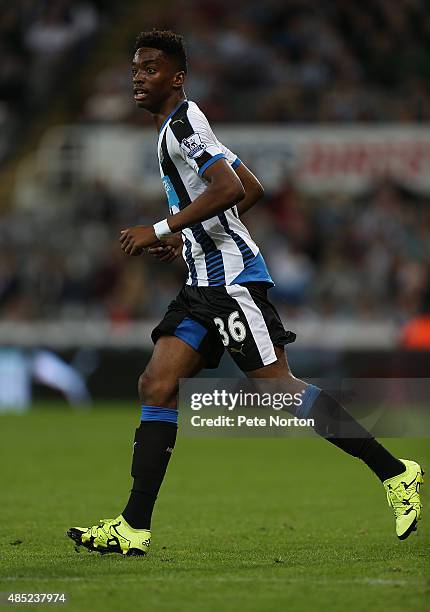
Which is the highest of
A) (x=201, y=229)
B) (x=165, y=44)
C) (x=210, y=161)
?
(x=165, y=44)

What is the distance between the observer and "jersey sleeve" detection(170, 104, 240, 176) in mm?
5684

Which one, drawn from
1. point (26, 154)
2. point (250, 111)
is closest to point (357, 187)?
point (250, 111)

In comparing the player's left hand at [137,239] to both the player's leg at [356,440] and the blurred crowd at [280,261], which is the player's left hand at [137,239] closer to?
the player's leg at [356,440]

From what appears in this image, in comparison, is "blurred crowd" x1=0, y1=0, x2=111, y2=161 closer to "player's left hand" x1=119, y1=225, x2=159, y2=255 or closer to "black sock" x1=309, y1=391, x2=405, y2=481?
"player's left hand" x1=119, y1=225, x2=159, y2=255

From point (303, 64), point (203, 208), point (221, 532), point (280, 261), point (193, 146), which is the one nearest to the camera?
point (203, 208)

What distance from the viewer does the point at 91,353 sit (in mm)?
16328

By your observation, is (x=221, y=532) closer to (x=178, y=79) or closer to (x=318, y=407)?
(x=318, y=407)

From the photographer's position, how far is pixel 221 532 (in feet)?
21.9

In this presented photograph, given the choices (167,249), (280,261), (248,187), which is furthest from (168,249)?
(280,261)

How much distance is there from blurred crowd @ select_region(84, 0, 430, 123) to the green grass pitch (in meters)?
7.57

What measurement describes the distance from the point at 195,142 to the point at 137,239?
1.65ft

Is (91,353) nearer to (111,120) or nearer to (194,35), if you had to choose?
(111,120)

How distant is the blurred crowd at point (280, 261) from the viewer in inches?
643

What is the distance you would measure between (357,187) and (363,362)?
10.5 feet
